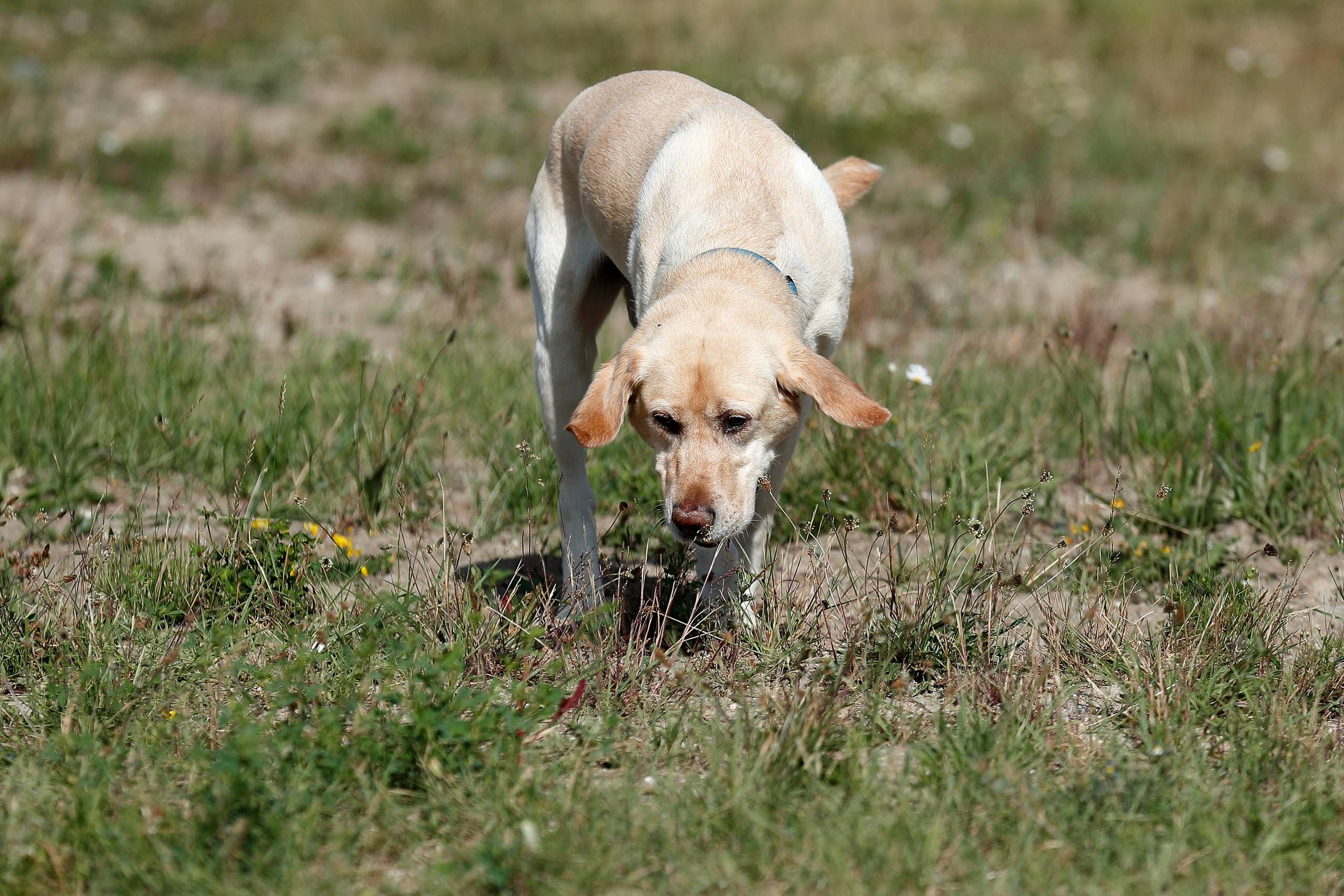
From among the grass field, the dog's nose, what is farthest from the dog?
the grass field

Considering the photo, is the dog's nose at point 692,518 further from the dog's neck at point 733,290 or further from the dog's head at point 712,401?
the dog's neck at point 733,290

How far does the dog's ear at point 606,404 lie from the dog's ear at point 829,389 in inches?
14.4

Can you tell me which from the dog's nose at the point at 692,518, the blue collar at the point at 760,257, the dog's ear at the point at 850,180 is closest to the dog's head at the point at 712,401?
the dog's nose at the point at 692,518

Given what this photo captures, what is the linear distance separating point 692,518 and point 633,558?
116cm

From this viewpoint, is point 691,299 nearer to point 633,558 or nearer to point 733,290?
point 733,290

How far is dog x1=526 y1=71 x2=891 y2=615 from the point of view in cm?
293

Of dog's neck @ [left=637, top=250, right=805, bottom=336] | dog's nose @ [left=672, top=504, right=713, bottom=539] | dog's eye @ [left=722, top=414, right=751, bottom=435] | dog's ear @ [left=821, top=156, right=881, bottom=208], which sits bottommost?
dog's nose @ [left=672, top=504, right=713, bottom=539]

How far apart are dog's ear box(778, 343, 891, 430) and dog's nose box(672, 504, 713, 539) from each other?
0.35m

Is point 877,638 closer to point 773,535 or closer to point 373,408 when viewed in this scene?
point 773,535

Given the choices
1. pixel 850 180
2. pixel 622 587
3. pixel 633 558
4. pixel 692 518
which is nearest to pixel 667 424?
pixel 692 518

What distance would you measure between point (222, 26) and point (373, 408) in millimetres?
9798

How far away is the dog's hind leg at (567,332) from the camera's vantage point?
12.1 ft

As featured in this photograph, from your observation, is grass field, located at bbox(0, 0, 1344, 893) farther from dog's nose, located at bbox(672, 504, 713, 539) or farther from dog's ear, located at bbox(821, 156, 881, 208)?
dog's ear, located at bbox(821, 156, 881, 208)

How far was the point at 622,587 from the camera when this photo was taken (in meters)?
3.70
